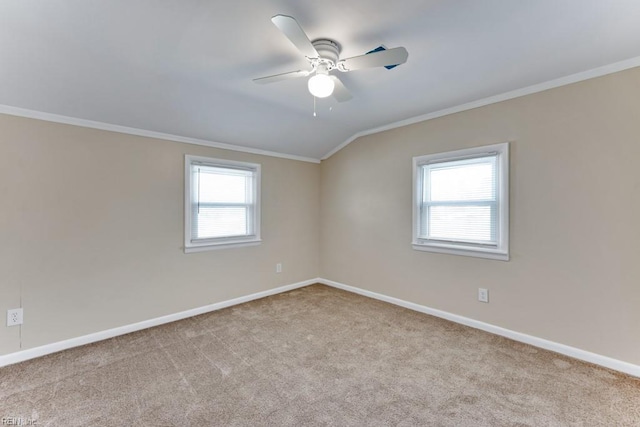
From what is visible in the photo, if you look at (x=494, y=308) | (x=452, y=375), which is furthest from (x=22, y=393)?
(x=494, y=308)

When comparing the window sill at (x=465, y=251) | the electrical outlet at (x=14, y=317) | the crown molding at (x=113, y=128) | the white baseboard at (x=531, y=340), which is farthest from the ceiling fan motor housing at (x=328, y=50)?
the electrical outlet at (x=14, y=317)

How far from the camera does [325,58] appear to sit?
2014mm

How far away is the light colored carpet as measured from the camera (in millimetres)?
1748

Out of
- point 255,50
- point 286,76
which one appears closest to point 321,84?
point 286,76

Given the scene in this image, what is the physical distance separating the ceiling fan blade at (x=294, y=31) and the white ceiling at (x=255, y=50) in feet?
0.78

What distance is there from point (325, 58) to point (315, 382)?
2.36 metres

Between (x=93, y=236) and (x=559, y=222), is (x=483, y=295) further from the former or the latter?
(x=93, y=236)

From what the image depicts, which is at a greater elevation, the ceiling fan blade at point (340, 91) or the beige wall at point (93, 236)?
the ceiling fan blade at point (340, 91)

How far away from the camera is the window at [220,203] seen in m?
3.39

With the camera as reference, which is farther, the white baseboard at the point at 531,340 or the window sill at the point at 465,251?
the window sill at the point at 465,251

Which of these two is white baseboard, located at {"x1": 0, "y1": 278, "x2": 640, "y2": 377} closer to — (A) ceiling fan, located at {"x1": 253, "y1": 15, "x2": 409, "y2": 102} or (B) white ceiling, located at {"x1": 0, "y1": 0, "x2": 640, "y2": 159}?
(B) white ceiling, located at {"x1": 0, "y1": 0, "x2": 640, "y2": 159}

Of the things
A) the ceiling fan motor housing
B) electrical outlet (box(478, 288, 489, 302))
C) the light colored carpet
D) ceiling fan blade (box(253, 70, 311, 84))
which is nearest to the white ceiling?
the ceiling fan motor housing

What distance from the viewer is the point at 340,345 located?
2.65 meters

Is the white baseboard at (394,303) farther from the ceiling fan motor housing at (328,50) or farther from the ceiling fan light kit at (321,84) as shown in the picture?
the ceiling fan motor housing at (328,50)
